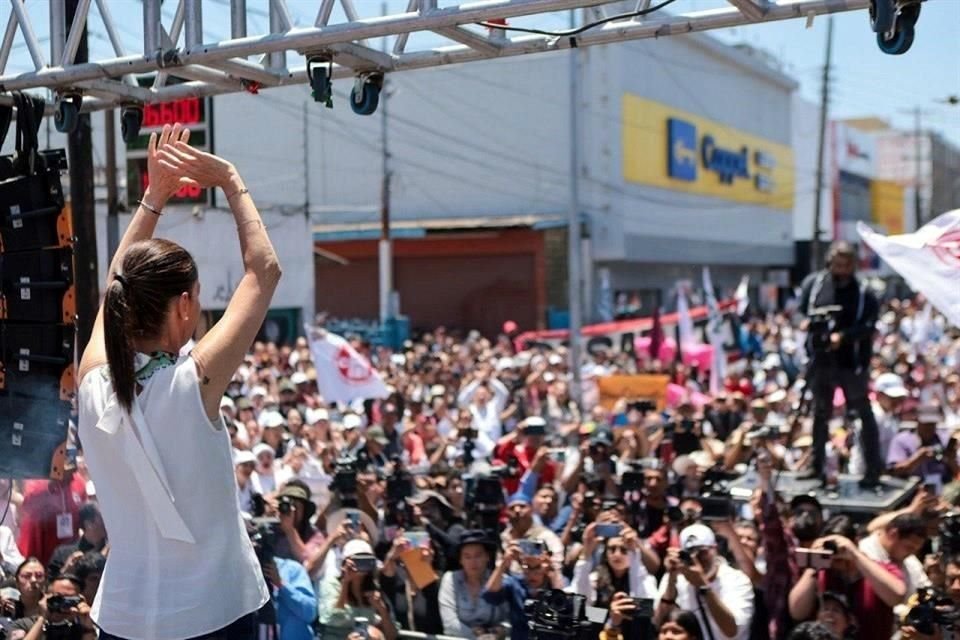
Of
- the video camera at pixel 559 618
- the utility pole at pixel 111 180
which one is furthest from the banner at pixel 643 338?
the video camera at pixel 559 618

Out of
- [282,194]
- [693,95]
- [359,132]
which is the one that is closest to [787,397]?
[282,194]

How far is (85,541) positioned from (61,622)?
1764mm

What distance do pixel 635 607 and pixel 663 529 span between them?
6.70 feet

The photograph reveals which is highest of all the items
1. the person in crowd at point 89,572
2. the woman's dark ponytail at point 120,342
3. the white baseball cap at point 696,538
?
the woman's dark ponytail at point 120,342

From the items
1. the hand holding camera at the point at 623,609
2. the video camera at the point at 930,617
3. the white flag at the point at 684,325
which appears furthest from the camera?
the white flag at the point at 684,325

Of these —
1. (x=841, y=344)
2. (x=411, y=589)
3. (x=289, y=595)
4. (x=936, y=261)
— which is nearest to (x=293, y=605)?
(x=289, y=595)

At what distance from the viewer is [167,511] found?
7.88 ft

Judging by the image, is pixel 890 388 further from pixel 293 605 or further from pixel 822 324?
pixel 293 605

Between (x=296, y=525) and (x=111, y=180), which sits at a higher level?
(x=111, y=180)

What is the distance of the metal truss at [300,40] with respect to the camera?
3758 millimetres

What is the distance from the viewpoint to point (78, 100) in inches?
177

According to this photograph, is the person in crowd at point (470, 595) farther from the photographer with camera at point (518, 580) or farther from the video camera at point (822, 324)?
the video camera at point (822, 324)

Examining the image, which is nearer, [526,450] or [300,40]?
[300,40]

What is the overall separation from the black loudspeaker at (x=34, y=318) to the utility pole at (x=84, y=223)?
306 cm
